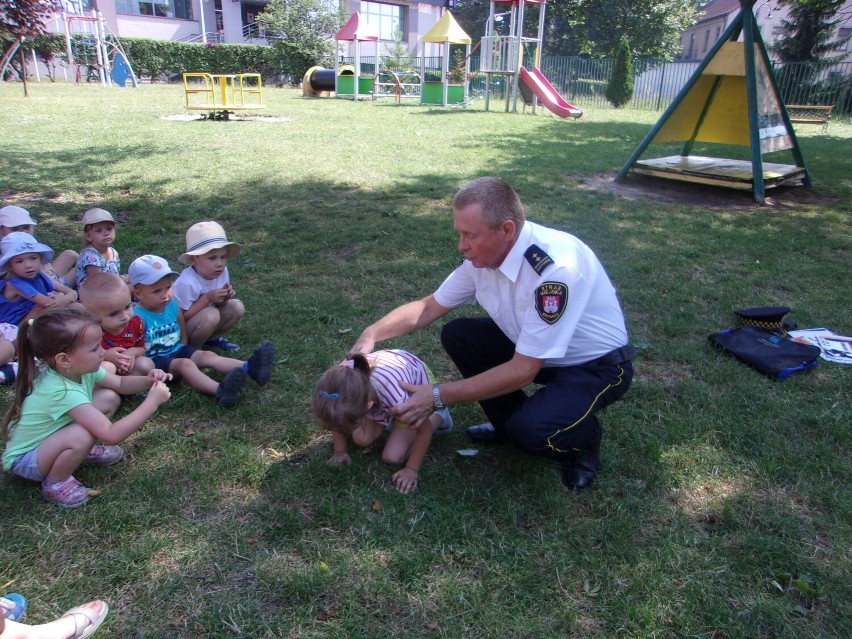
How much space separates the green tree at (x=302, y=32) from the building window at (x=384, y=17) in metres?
7.77

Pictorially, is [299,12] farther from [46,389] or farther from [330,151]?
[46,389]

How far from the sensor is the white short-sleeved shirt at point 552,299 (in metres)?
2.49

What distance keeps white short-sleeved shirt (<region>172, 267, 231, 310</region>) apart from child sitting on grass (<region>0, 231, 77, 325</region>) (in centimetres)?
59

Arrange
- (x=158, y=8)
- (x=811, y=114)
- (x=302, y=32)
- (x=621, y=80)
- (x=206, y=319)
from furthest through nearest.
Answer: (x=158, y=8), (x=302, y=32), (x=621, y=80), (x=811, y=114), (x=206, y=319)

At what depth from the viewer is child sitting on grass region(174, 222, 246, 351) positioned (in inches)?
148

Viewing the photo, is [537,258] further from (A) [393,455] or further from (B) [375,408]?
(A) [393,455]

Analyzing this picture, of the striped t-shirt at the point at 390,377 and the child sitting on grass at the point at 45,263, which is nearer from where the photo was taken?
the striped t-shirt at the point at 390,377

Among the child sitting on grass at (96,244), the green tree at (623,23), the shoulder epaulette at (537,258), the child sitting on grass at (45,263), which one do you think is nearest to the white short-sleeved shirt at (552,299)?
the shoulder epaulette at (537,258)

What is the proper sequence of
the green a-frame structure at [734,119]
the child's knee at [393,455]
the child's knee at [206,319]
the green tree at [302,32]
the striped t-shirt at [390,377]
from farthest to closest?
the green tree at [302,32], the green a-frame structure at [734,119], the child's knee at [206,319], the child's knee at [393,455], the striped t-shirt at [390,377]

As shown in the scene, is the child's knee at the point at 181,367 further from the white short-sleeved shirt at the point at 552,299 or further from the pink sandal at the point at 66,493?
the white short-sleeved shirt at the point at 552,299

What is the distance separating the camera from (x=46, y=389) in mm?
2520

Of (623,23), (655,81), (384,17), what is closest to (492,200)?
(655,81)

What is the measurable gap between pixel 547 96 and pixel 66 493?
17.2m

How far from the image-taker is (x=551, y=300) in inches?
97.4
